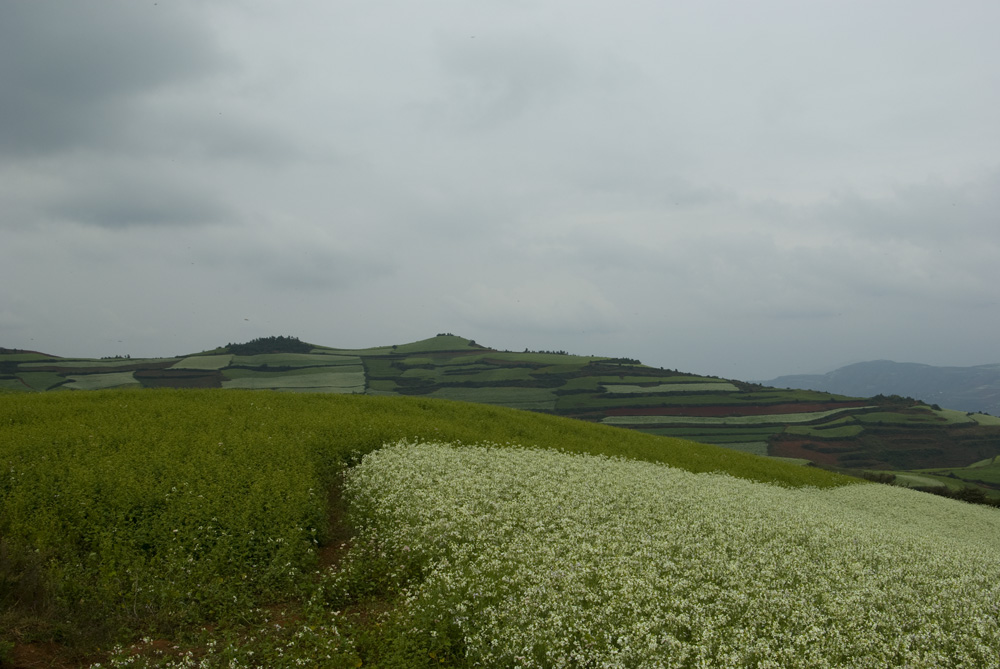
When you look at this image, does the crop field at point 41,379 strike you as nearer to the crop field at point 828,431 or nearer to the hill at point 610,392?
the hill at point 610,392

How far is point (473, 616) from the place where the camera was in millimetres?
10875

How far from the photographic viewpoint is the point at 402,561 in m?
13.9

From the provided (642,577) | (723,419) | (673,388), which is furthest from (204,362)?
(642,577)

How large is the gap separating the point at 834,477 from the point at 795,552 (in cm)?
3179

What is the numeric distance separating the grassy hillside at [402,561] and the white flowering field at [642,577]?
63 millimetres

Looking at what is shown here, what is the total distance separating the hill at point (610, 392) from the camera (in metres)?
97.1

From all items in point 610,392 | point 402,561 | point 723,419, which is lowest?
point 723,419

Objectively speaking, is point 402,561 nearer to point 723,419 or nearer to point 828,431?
point 828,431

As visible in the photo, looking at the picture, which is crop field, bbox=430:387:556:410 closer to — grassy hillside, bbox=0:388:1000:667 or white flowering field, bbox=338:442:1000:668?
grassy hillside, bbox=0:388:1000:667

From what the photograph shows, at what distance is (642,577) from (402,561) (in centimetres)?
543

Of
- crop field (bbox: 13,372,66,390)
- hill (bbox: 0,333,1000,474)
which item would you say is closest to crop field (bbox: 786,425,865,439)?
hill (bbox: 0,333,1000,474)

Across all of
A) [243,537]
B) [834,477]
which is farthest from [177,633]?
[834,477]

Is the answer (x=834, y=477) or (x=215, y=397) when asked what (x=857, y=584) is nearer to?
(x=215, y=397)

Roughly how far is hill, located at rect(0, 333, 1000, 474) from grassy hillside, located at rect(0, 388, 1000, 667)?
198 ft
